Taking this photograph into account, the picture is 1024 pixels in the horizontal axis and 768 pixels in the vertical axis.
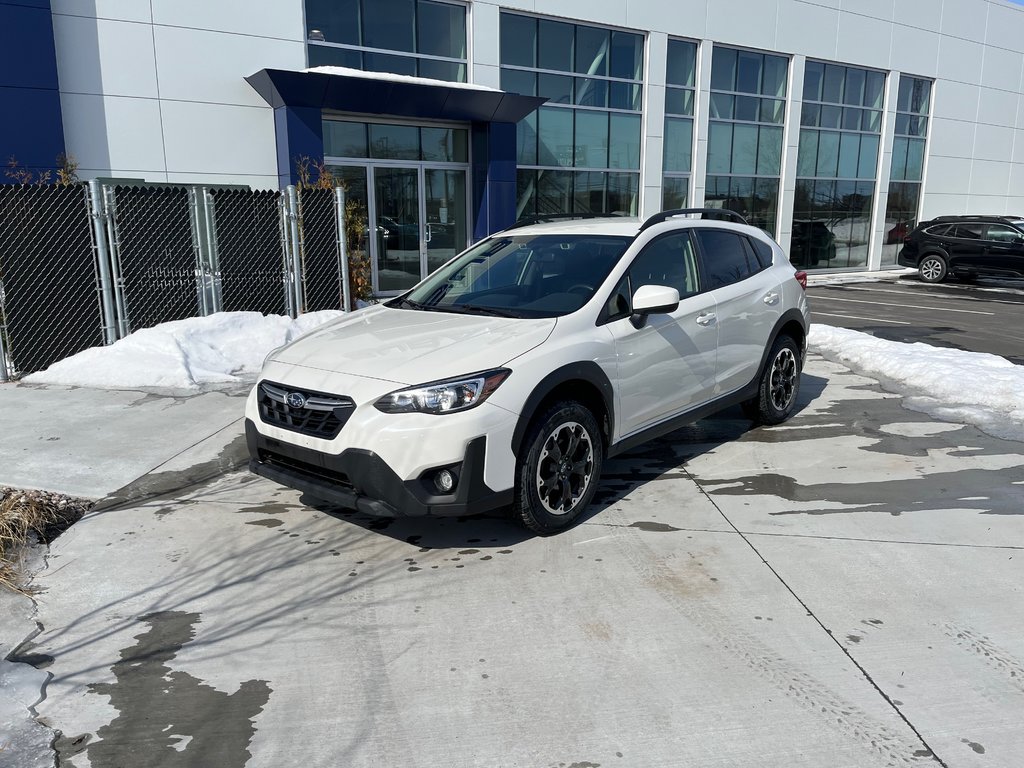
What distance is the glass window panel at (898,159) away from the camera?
24.0 meters

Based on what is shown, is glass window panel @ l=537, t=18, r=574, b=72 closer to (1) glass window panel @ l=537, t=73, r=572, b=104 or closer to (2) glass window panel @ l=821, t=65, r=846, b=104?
(1) glass window panel @ l=537, t=73, r=572, b=104

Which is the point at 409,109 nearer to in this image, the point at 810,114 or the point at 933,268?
the point at 810,114

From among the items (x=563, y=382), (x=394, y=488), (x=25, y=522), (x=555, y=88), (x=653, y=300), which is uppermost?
(x=555, y=88)

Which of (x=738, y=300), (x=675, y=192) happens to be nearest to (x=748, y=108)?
(x=675, y=192)

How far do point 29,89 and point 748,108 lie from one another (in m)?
16.2

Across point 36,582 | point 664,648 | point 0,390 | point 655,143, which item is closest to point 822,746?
point 664,648

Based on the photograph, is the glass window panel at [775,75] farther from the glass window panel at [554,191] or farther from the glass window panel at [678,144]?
the glass window panel at [554,191]

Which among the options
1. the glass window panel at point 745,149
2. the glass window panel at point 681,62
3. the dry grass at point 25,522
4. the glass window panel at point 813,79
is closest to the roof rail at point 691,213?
the dry grass at point 25,522

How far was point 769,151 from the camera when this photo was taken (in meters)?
21.2

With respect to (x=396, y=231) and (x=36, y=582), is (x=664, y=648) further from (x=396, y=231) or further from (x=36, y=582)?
(x=396, y=231)

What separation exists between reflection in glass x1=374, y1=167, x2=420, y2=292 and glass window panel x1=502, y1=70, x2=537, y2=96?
286cm

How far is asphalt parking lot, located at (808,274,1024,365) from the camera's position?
1141cm

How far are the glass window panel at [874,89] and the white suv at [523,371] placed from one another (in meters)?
20.2

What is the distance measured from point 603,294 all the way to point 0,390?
20.7ft
